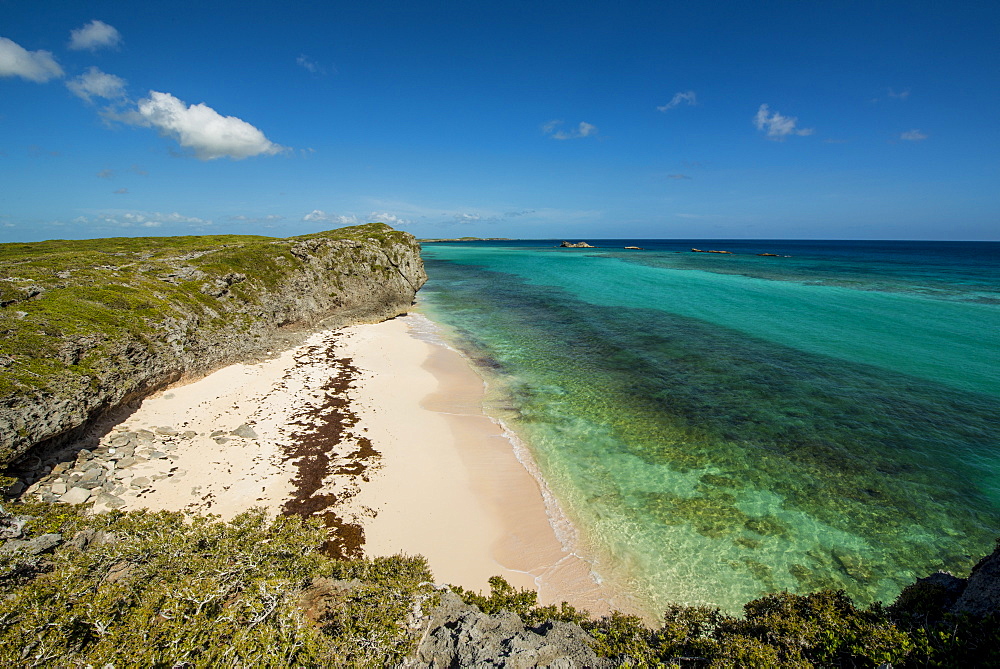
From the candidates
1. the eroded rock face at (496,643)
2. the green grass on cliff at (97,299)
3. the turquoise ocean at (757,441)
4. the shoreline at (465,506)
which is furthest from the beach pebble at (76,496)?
the turquoise ocean at (757,441)

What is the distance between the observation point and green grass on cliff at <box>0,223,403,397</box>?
13.0 metres

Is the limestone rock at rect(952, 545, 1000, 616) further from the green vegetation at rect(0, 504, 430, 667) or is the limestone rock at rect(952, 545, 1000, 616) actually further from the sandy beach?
the green vegetation at rect(0, 504, 430, 667)

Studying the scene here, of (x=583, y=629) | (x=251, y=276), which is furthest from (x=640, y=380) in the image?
(x=251, y=276)

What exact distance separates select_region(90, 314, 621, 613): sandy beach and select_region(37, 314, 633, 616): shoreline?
0.15ft

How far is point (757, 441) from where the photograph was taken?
17578 mm

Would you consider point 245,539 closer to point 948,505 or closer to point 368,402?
point 368,402

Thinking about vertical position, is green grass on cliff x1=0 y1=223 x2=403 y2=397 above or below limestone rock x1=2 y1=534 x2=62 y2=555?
above

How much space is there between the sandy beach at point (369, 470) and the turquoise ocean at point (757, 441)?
1.59m

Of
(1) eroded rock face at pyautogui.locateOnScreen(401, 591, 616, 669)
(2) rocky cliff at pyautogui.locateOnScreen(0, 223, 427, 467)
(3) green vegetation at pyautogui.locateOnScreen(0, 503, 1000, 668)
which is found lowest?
(1) eroded rock face at pyautogui.locateOnScreen(401, 591, 616, 669)

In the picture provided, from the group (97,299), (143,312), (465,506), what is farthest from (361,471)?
(97,299)

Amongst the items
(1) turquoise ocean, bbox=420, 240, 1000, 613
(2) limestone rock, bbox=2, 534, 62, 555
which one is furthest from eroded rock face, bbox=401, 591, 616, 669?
(2) limestone rock, bbox=2, 534, 62, 555

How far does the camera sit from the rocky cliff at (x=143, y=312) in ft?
41.2

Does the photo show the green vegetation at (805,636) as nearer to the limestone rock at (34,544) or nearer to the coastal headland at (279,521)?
the coastal headland at (279,521)

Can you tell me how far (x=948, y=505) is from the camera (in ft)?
44.7
